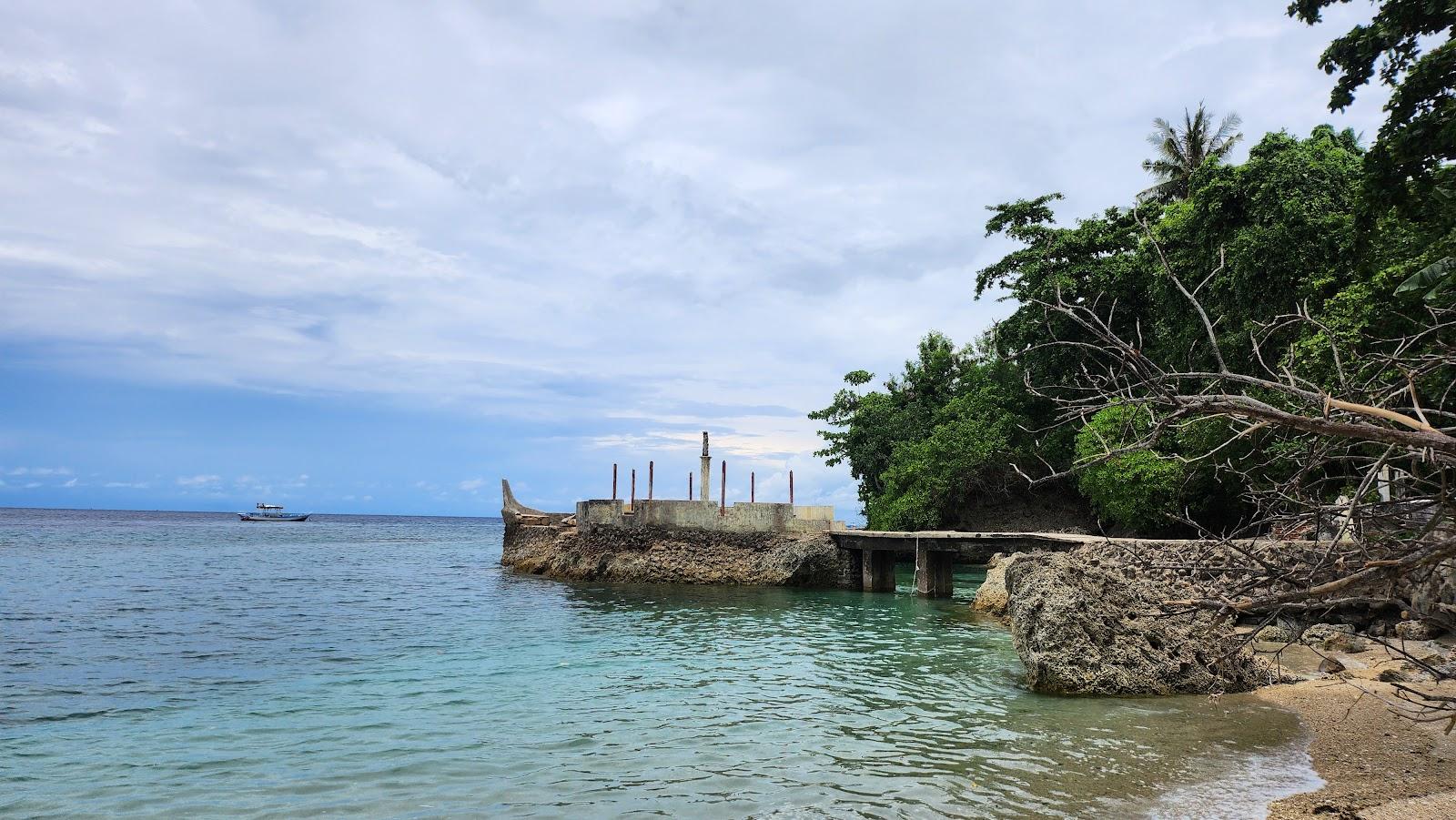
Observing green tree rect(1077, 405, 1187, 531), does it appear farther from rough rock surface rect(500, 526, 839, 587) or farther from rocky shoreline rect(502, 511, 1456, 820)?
rocky shoreline rect(502, 511, 1456, 820)

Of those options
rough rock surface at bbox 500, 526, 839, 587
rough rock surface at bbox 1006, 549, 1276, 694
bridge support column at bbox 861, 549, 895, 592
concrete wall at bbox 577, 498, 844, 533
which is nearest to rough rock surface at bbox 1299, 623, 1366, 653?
rough rock surface at bbox 1006, 549, 1276, 694

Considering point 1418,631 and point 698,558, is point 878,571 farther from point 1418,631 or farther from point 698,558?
point 1418,631

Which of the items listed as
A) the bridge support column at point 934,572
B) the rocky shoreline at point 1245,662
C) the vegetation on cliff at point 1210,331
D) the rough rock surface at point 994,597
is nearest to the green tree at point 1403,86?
the vegetation on cliff at point 1210,331

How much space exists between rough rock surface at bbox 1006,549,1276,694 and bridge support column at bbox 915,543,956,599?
1469cm

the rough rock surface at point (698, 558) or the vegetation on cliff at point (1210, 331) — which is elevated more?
the vegetation on cliff at point (1210, 331)

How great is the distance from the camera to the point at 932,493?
115ft

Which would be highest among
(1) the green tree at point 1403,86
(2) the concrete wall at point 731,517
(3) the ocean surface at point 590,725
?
(1) the green tree at point 1403,86

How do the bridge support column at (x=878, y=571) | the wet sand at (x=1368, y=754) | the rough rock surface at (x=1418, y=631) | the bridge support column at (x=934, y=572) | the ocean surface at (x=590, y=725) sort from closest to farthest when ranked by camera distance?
the wet sand at (x=1368, y=754), the ocean surface at (x=590, y=725), the rough rock surface at (x=1418, y=631), the bridge support column at (x=934, y=572), the bridge support column at (x=878, y=571)

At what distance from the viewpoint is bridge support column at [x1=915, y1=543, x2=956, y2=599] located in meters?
26.6

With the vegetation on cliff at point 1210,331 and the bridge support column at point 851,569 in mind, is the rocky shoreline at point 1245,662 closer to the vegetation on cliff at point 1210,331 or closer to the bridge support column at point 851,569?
the vegetation on cliff at point 1210,331

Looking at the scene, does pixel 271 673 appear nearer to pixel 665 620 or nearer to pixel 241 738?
pixel 241 738

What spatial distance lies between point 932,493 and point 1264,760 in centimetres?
2712

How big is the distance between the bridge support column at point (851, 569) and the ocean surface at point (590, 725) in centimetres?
837

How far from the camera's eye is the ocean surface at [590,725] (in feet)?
24.7
